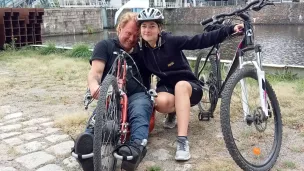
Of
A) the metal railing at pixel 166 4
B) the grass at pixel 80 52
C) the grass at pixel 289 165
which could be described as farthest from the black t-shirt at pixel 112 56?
the metal railing at pixel 166 4

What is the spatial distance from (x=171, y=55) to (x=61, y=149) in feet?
4.10

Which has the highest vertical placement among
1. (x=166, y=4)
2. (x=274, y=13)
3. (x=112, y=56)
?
(x=166, y=4)

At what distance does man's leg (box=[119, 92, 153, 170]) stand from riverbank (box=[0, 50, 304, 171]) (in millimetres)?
337

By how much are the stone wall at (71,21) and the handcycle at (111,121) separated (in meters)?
26.0

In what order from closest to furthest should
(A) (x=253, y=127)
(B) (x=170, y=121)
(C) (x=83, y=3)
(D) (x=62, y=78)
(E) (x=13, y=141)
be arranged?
(A) (x=253, y=127) → (E) (x=13, y=141) → (B) (x=170, y=121) → (D) (x=62, y=78) → (C) (x=83, y=3)

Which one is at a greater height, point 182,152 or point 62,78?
point 62,78

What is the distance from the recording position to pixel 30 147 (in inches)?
129

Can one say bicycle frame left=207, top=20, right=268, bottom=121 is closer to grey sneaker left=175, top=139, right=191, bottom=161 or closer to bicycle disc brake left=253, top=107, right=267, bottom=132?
bicycle disc brake left=253, top=107, right=267, bottom=132

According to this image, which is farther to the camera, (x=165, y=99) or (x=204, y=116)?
(x=204, y=116)

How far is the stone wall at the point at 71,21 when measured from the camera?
2792 cm

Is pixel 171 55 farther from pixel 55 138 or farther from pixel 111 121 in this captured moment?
pixel 55 138

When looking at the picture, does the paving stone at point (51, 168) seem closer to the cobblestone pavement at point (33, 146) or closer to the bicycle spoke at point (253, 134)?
the cobblestone pavement at point (33, 146)

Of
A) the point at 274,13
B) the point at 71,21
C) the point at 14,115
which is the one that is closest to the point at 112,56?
the point at 14,115

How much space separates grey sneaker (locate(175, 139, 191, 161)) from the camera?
115 inches
